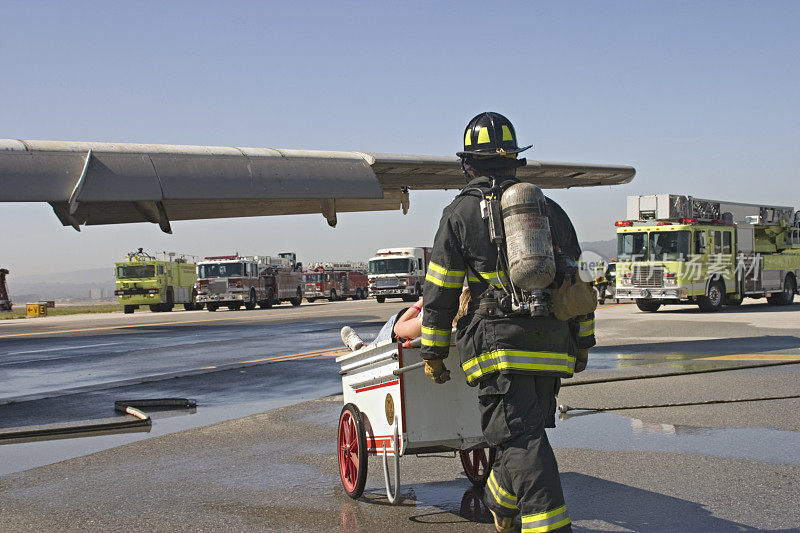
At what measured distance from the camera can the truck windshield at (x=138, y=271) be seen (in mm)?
44375

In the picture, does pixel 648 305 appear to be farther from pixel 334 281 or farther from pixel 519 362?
pixel 334 281

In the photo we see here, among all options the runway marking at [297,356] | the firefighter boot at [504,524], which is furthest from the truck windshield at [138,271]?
the firefighter boot at [504,524]

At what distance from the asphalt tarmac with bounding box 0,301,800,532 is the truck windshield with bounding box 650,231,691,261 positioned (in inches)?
566

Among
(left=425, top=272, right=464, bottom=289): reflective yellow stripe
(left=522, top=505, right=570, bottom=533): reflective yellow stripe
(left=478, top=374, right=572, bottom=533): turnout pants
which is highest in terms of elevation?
(left=425, top=272, right=464, bottom=289): reflective yellow stripe

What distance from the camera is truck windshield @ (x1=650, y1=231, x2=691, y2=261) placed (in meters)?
24.5

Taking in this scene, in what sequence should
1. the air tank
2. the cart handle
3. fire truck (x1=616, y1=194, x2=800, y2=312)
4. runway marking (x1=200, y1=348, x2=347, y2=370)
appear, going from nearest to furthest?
the air tank < the cart handle < runway marking (x1=200, y1=348, x2=347, y2=370) < fire truck (x1=616, y1=194, x2=800, y2=312)

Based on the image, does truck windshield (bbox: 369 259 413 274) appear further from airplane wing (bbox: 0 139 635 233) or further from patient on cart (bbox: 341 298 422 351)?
patient on cart (bbox: 341 298 422 351)

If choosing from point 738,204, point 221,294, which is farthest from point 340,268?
point 738,204

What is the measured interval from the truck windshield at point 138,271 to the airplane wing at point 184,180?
26.1 m

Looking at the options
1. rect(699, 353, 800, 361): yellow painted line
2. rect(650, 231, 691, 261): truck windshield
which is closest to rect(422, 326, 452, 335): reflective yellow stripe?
rect(699, 353, 800, 361): yellow painted line

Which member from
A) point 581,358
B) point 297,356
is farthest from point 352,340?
point 297,356

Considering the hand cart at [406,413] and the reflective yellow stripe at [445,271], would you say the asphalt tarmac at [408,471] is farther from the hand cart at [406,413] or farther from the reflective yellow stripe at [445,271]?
the reflective yellow stripe at [445,271]

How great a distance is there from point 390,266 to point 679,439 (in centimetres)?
4073

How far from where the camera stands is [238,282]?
44219 mm
